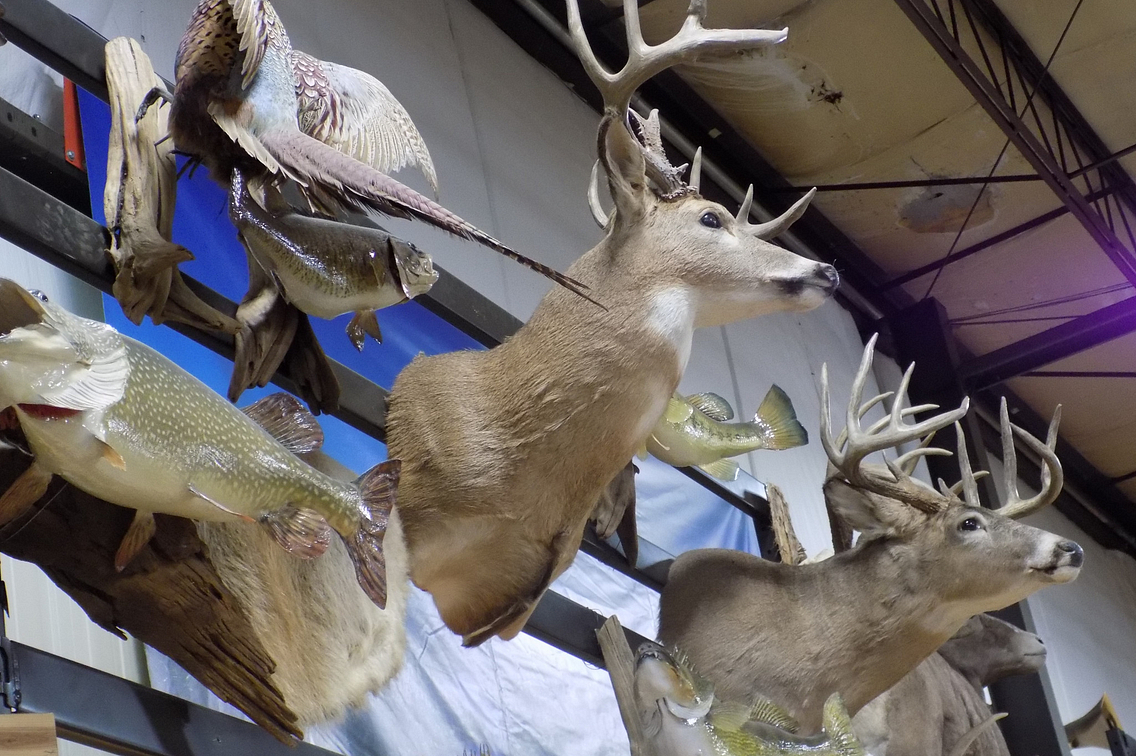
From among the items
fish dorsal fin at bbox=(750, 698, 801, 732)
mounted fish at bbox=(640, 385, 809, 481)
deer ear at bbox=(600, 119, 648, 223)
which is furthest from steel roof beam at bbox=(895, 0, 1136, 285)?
fish dorsal fin at bbox=(750, 698, 801, 732)

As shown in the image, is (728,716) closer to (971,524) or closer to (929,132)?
(971,524)

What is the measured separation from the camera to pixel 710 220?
1.82m

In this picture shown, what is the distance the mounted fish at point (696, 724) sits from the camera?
1.59 meters

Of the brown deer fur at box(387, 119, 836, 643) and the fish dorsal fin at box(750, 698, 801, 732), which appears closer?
the brown deer fur at box(387, 119, 836, 643)

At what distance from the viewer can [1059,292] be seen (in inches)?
201

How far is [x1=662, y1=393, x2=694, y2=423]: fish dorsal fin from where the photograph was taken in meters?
2.21

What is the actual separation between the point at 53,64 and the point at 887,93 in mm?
2926

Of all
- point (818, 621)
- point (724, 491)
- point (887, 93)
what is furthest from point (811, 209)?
point (818, 621)

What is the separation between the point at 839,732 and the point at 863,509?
0.66m

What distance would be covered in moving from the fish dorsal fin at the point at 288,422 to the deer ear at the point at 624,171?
540mm

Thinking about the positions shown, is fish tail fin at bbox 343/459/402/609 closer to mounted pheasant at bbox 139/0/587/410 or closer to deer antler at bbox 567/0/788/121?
mounted pheasant at bbox 139/0/587/410

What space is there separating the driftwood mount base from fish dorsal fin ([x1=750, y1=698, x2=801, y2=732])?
0.69m

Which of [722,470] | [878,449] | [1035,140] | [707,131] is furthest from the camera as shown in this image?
[707,131]

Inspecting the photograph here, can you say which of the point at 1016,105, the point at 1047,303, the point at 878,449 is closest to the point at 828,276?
the point at 878,449
